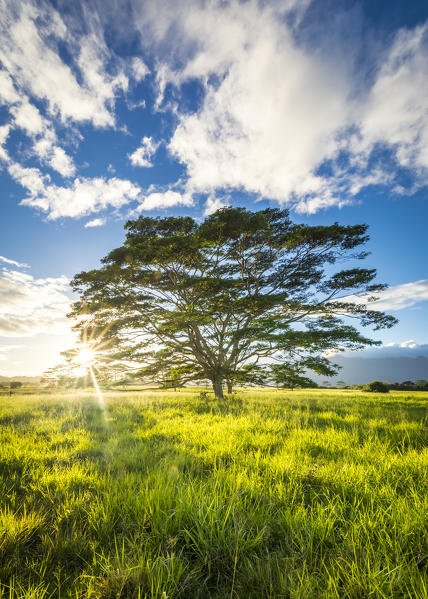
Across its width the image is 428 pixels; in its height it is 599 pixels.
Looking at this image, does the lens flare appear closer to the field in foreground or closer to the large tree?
the large tree

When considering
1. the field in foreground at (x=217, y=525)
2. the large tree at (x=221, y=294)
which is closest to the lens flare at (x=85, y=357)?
the large tree at (x=221, y=294)

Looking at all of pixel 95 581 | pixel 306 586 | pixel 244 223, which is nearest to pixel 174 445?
pixel 95 581

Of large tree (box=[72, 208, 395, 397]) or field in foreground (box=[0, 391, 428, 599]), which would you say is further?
large tree (box=[72, 208, 395, 397])

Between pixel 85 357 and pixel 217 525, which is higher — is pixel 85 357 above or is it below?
above

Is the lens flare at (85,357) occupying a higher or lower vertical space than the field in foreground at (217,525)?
higher

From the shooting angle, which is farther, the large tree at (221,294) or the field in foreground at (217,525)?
the large tree at (221,294)

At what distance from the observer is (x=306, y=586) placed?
1321 mm

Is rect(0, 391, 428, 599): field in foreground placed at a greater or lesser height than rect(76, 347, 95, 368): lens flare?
lesser

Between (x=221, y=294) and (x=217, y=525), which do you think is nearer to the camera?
(x=217, y=525)

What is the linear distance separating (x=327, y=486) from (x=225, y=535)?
1319 millimetres

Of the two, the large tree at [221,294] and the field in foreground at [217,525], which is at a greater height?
the large tree at [221,294]

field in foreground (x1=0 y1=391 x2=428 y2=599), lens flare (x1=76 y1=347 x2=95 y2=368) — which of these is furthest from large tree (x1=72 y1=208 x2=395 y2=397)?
field in foreground (x1=0 y1=391 x2=428 y2=599)

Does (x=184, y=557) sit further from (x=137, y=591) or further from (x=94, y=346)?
(x=94, y=346)

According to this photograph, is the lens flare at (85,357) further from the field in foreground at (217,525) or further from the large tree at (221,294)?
the field in foreground at (217,525)
